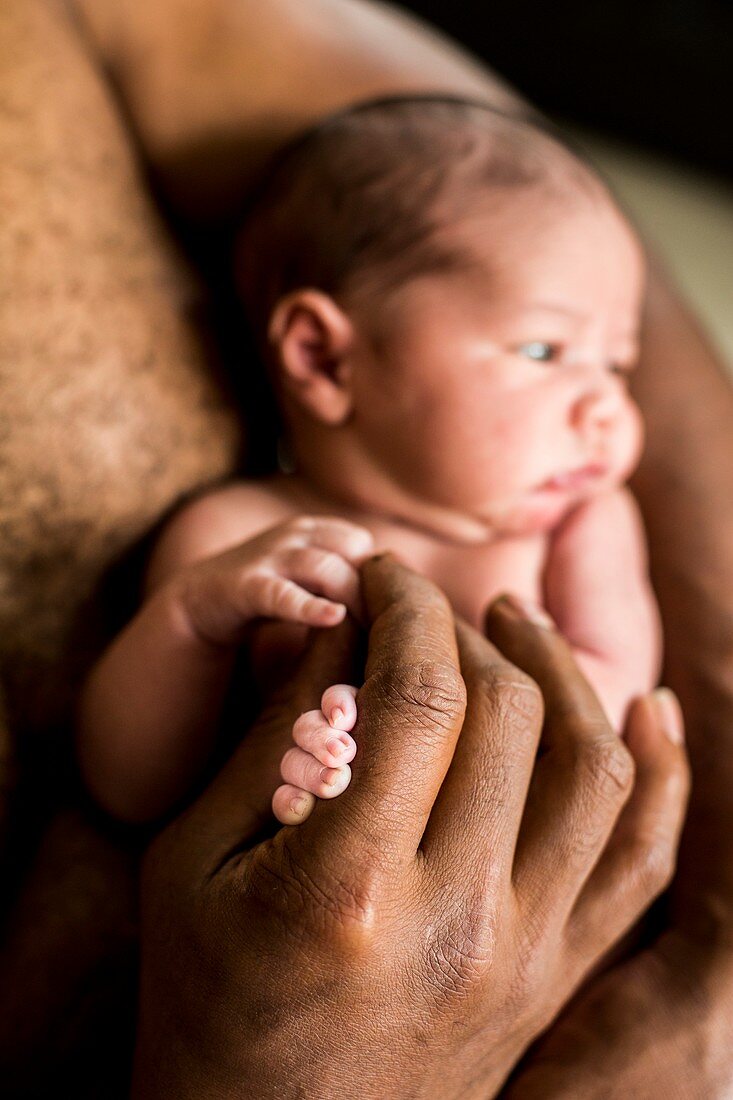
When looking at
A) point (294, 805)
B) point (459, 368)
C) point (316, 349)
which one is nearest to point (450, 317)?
point (459, 368)

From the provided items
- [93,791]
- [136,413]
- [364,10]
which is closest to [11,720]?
[93,791]

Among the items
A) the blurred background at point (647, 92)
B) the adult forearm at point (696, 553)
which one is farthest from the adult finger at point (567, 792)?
the blurred background at point (647, 92)

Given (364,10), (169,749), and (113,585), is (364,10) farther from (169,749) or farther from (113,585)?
(169,749)

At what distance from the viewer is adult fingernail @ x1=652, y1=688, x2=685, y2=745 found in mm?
947

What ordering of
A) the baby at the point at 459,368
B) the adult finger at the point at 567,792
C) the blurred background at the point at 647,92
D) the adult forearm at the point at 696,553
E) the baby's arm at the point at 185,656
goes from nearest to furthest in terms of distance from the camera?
1. the adult finger at the point at 567,792
2. the baby's arm at the point at 185,656
3. the adult forearm at the point at 696,553
4. the baby at the point at 459,368
5. the blurred background at the point at 647,92

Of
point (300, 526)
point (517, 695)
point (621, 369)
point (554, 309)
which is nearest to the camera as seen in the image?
point (517, 695)

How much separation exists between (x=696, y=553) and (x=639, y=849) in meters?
0.43

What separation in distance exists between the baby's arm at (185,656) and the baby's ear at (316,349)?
0.29 metres

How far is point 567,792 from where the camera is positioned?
743 millimetres

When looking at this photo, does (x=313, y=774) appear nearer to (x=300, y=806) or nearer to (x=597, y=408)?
(x=300, y=806)

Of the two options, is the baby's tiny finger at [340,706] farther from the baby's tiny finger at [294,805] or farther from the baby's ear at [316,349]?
the baby's ear at [316,349]

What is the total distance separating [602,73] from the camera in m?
2.71

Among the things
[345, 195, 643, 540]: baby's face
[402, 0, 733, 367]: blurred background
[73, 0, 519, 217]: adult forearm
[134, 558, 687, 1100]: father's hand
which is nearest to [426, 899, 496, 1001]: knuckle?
[134, 558, 687, 1100]: father's hand

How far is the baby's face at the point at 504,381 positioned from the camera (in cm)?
104
